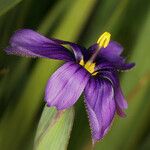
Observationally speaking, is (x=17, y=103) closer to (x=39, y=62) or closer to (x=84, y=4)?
(x=39, y=62)

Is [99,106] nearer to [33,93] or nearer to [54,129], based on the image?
[54,129]

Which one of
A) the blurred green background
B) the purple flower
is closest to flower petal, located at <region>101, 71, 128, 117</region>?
the purple flower

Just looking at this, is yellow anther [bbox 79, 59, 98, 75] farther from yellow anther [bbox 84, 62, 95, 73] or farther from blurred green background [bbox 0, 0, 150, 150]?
blurred green background [bbox 0, 0, 150, 150]

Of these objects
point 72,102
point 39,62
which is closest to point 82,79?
point 72,102

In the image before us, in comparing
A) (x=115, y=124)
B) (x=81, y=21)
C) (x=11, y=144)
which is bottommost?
(x=11, y=144)

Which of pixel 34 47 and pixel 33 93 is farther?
pixel 33 93

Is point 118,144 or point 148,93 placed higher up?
point 148,93

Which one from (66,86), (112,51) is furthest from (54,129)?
(112,51)
